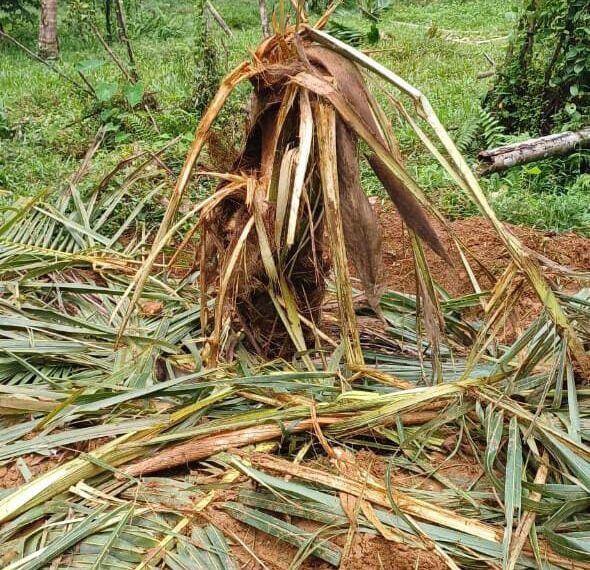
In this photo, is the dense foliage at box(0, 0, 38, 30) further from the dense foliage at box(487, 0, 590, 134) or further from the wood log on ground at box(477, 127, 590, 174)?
the wood log on ground at box(477, 127, 590, 174)

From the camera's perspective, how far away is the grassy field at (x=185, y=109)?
11.4 feet

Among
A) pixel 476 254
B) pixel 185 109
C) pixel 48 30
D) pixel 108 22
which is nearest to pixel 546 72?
pixel 476 254

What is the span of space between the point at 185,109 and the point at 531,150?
2441 mm

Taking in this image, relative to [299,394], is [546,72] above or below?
above

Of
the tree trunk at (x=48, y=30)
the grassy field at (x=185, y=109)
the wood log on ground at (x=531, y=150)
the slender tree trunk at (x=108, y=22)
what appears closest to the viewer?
the grassy field at (x=185, y=109)

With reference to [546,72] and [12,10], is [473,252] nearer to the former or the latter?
[546,72]

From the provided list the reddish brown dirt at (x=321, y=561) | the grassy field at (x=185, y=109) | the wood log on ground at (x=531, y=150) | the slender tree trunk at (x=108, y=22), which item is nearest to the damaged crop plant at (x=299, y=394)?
the reddish brown dirt at (x=321, y=561)

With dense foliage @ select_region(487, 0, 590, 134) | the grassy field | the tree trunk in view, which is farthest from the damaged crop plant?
the tree trunk

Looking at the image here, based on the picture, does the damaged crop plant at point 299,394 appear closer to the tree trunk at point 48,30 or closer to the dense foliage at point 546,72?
the dense foliage at point 546,72

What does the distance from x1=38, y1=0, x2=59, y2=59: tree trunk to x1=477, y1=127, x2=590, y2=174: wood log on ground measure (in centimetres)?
549

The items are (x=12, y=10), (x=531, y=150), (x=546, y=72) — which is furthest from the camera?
(x=12, y=10)

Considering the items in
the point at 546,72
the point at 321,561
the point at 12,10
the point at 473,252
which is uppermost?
the point at 12,10

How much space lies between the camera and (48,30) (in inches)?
290

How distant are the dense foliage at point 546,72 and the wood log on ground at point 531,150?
0.58ft
